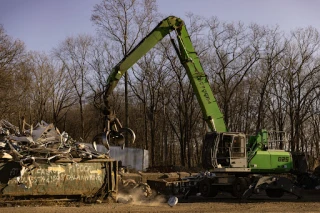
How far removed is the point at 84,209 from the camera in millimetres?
13203

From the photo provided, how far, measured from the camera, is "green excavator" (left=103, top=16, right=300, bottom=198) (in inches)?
734

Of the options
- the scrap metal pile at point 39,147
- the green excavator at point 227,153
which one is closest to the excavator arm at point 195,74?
the green excavator at point 227,153

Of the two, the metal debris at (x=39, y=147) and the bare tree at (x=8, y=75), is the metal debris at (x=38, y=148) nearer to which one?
the metal debris at (x=39, y=147)

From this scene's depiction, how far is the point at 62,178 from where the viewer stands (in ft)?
45.1

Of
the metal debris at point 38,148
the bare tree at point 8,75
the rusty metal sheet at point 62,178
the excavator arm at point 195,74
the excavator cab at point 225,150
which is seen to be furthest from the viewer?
the bare tree at point 8,75

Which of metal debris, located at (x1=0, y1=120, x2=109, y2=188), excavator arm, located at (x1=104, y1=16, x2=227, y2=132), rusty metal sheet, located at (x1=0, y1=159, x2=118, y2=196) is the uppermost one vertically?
excavator arm, located at (x1=104, y1=16, x2=227, y2=132)

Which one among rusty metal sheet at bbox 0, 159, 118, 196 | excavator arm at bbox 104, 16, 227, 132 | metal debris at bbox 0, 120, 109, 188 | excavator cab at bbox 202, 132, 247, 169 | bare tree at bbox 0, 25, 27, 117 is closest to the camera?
rusty metal sheet at bbox 0, 159, 118, 196

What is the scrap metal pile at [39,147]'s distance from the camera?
1336 centimetres

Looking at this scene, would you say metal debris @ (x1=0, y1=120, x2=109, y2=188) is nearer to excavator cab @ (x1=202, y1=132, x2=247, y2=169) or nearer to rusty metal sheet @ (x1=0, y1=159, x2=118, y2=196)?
rusty metal sheet @ (x1=0, y1=159, x2=118, y2=196)

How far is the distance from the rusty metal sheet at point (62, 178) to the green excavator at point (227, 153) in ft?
18.7

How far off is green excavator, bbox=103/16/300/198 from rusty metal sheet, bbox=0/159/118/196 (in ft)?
18.7

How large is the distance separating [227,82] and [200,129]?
439 inches

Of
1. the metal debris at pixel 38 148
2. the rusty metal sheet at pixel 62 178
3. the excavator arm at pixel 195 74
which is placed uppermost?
the excavator arm at pixel 195 74

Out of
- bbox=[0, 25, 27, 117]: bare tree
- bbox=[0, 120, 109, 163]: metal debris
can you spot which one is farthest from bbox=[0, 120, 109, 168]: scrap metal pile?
bbox=[0, 25, 27, 117]: bare tree
